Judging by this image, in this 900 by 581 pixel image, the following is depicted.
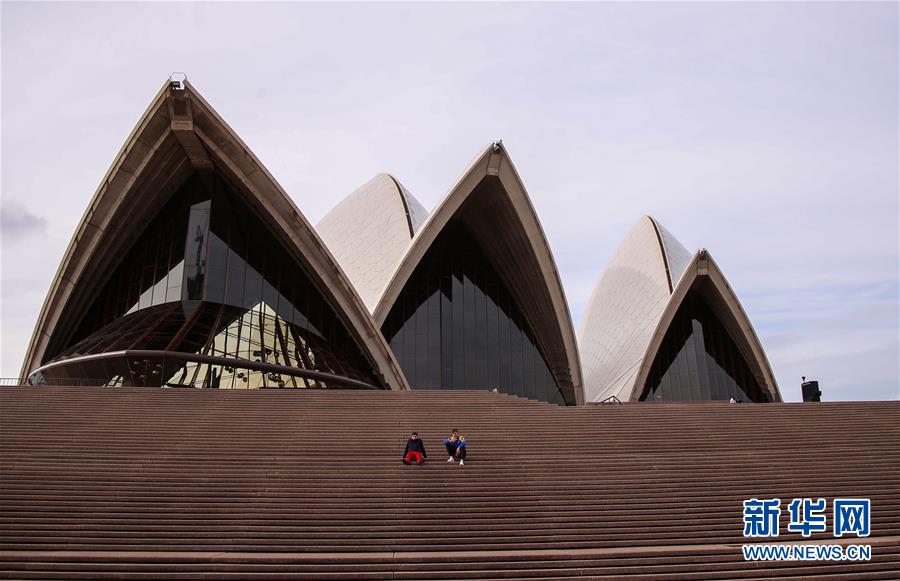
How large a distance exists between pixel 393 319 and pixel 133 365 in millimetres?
9356

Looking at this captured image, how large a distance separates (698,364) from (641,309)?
3.47m

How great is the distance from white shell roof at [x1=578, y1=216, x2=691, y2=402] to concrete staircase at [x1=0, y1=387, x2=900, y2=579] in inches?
640

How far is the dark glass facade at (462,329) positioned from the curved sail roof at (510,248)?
506 millimetres

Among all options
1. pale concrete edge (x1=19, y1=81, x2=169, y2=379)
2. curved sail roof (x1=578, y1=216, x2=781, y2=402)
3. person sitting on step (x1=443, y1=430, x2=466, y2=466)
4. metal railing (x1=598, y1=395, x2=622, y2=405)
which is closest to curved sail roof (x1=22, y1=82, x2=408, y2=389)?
pale concrete edge (x1=19, y1=81, x2=169, y2=379)

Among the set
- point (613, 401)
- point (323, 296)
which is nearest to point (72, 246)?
point (323, 296)

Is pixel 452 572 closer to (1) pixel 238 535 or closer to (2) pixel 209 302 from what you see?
(1) pixel 238 535

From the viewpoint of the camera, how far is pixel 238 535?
7.84 m

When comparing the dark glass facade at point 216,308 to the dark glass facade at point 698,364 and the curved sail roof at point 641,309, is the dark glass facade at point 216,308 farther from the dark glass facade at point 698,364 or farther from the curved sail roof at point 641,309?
the dark glass facade at point 698,364

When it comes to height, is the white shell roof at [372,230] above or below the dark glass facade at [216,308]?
above

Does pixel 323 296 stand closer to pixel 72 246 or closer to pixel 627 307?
pixel 72 246

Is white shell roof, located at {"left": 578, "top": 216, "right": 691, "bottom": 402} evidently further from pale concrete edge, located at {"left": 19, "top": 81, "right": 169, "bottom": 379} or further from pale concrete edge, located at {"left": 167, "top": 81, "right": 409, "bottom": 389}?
pale concrete edge, located at {"left": 19, "top": 81, "right": 169, "bottom": 379}

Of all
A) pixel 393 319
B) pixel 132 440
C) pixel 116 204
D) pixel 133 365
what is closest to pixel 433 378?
pixel 393 319

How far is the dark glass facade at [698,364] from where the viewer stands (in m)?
29.7

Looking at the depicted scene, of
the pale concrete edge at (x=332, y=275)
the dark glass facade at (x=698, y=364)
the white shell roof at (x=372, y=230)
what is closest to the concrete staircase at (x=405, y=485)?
the pale concrete edge at (x=332, y=275)
